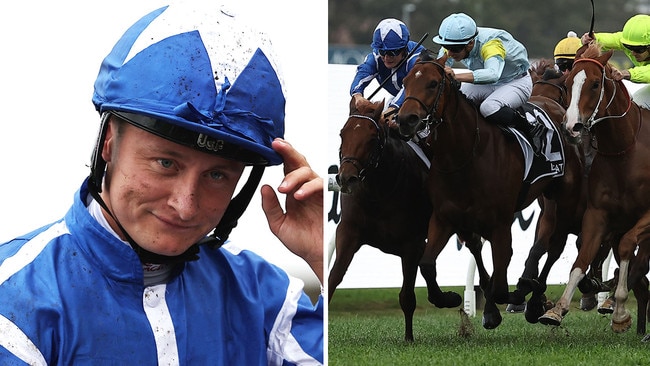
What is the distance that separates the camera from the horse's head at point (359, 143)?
461 centimetres

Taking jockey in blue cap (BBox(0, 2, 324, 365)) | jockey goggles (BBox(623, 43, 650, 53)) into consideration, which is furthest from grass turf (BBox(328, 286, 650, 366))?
jockey in blue cap (BBox(0, 2, 324, 365))

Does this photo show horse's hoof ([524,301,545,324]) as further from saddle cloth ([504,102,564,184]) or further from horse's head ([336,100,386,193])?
horse's head ([336,100,386,193])

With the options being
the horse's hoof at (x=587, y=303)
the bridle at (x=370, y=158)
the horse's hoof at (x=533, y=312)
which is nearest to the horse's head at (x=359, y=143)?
the bridle at (x=370, y=158)

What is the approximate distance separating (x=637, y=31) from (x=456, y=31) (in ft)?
3.40

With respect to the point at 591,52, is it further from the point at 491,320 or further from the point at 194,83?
the point at 194,83

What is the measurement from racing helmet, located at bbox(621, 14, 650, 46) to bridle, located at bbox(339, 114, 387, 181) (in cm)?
144

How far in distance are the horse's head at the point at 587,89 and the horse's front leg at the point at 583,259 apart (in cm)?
50

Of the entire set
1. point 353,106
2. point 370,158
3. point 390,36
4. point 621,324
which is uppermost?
point 390,36

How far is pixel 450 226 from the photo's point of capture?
5.16 metres

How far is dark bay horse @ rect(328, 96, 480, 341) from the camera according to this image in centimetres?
492

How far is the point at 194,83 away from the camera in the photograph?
1447mm

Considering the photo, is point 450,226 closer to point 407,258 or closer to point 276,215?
point 407,258

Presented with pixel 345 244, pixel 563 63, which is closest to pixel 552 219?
pixel 563 63

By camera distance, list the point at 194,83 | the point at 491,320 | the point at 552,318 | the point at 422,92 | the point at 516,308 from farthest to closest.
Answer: the point at 516,308 < the point at 491,320 < the point at 552,318 < the point at 422,92 < the point at 194,83
